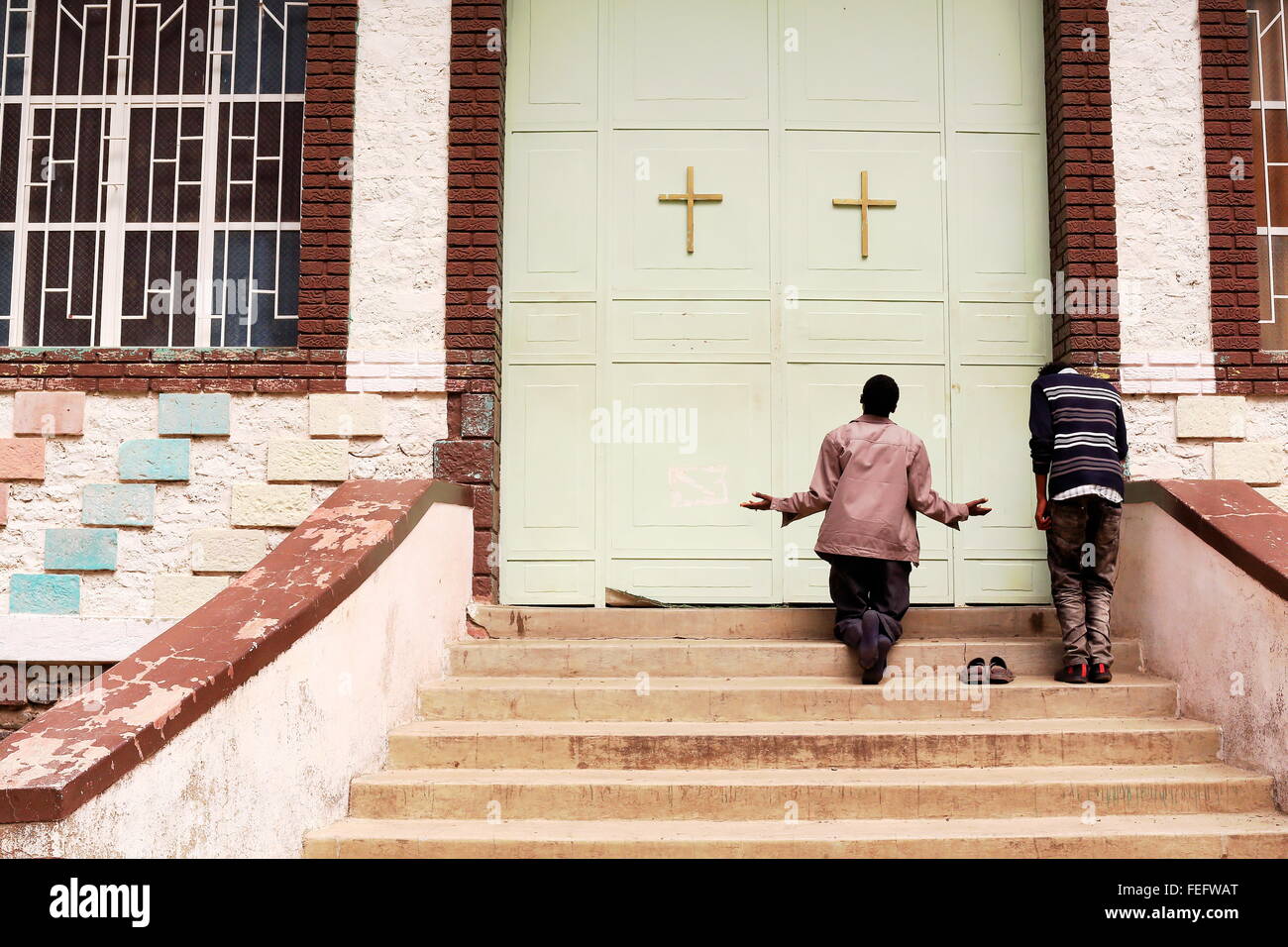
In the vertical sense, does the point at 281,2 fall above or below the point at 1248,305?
above

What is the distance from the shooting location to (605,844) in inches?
159

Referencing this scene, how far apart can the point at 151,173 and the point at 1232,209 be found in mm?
6260

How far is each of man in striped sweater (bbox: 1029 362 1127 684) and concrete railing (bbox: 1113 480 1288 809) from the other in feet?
1.04

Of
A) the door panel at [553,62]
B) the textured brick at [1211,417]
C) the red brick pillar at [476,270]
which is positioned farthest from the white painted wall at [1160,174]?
the red brick pillar at [476,270]

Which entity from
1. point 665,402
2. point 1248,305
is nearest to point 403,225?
point 665,402

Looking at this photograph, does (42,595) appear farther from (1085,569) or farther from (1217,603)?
(1217,603)

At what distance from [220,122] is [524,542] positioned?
121 inches

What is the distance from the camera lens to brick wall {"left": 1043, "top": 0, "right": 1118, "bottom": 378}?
6.37 m

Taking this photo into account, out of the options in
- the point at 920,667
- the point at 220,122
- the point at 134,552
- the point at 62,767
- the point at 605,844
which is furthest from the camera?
the point at 220,122

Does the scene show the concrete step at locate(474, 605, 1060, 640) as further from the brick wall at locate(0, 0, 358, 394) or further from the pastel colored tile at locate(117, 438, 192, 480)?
the pastel colored tile at locate(117, 438, 192, 480)

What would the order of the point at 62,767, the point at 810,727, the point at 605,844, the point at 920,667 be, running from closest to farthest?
the point at 62,767
the point at 605,844
the point at 810,727
the point at 920,667

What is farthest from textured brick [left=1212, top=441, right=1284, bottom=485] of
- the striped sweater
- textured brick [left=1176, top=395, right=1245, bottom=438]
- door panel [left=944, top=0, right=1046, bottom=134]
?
door panel [left=944, top=0, right=1046, bottom=134]

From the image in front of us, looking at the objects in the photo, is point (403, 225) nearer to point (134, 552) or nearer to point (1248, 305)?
point (134, 552)

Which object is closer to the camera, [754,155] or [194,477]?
[194,477]
